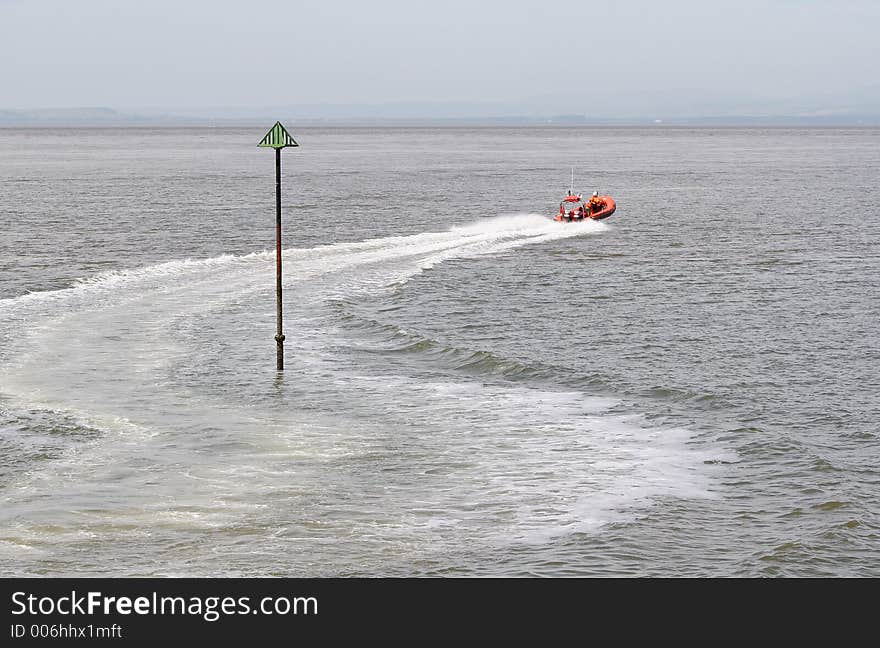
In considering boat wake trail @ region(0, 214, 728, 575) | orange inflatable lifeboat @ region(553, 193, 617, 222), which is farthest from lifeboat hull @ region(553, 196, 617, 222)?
boat wake trail @ region(0, 214, 728, 575)

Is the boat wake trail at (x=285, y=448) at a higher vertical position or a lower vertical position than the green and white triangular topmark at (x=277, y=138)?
lower

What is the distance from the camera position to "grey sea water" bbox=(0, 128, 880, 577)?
1580 cm

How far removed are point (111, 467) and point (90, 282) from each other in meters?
20.7

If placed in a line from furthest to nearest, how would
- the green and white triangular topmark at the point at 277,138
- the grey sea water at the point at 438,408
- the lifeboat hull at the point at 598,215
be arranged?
the lifeboat hull at the point at 598,215, the green and white triangular topmark at the point at 277,138, the grey sea water at the point at 438,408

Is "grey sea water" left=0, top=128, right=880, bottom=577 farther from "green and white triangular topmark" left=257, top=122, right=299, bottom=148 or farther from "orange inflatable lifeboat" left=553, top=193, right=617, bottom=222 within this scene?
A: "orange inflatable lifeboat" left=553, top=193, right=617, bottom=222

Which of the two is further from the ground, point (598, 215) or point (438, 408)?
point (598, 215)

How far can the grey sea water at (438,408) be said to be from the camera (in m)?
15.8

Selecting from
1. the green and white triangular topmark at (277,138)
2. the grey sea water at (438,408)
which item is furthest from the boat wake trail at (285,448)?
the green and white triangular topmark at (277,138)

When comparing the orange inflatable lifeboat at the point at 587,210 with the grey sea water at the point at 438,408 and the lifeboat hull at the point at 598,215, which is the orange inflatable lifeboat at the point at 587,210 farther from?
the grey sea water at the point at 438,408

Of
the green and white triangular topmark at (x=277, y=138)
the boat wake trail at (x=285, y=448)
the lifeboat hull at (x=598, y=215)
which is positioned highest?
the green and white triangular topmark at (x=277, y=138)


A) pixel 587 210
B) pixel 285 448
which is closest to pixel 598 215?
pixel 587 210

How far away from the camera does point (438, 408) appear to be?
76.0 ft

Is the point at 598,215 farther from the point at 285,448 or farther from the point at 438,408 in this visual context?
the point at 285,448
